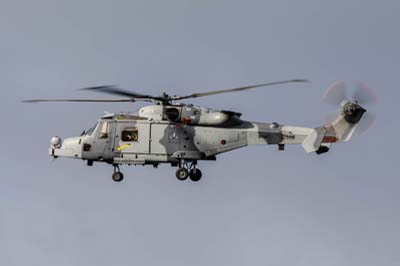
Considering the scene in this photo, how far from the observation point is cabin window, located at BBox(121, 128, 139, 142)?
6725 centimetres

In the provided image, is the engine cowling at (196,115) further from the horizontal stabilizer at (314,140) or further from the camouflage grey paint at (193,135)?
the horizontal stabilizer at (314,140)

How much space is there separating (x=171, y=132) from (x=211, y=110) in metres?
2.34

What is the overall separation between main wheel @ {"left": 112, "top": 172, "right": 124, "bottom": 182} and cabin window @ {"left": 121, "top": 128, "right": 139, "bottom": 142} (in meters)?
1.89

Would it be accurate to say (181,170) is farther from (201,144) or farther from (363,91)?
(363,91)

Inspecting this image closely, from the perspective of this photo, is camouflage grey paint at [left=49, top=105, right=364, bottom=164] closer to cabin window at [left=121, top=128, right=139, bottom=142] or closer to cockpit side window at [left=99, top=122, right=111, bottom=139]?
cabin window at [left=121, top=128, right=139, bottom=142]

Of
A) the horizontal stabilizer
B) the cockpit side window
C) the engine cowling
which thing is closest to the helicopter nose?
the cockpit side window

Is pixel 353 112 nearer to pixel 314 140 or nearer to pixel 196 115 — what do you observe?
pixel 314 140

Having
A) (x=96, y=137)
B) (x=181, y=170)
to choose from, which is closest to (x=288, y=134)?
(x=181, y=170)

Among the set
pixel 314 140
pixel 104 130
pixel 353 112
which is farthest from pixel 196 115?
pixel 353 112

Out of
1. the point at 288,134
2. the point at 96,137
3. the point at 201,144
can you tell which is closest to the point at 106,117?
the point at 96,137

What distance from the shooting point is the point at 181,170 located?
2621 inches

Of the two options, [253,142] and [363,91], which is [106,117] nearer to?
[253,142]

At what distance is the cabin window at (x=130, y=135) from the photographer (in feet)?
221

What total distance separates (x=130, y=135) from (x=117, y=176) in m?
2.28
